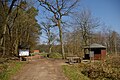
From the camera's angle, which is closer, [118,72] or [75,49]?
[118,72]

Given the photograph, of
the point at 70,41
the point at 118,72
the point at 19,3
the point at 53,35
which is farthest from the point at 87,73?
the point at 53,35

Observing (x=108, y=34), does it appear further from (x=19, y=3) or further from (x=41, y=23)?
A: (x=19, y=3)

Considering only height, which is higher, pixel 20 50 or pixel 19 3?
pixel 19 3

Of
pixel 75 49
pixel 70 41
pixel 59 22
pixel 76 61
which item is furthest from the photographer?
pixel 70 41

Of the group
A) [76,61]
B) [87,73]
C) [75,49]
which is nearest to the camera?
[87,73]

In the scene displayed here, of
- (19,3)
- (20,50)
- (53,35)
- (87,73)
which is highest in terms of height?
(19,3)

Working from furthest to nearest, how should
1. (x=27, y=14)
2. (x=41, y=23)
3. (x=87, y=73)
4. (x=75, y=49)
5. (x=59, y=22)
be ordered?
(x=41, y=23), (x=75, y=49), (x=27, y=14), (x=59, y=22), (x=87, y=73)

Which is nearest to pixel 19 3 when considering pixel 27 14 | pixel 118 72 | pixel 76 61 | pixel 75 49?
pixel 27 14

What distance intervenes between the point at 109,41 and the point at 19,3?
46424mm

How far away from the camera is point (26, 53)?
30.8 metres

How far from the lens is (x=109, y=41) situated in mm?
68375

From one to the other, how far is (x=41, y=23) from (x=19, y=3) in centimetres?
2529

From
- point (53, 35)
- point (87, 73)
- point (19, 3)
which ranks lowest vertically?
point (87, 73)

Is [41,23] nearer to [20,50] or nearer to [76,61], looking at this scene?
[20,50]
